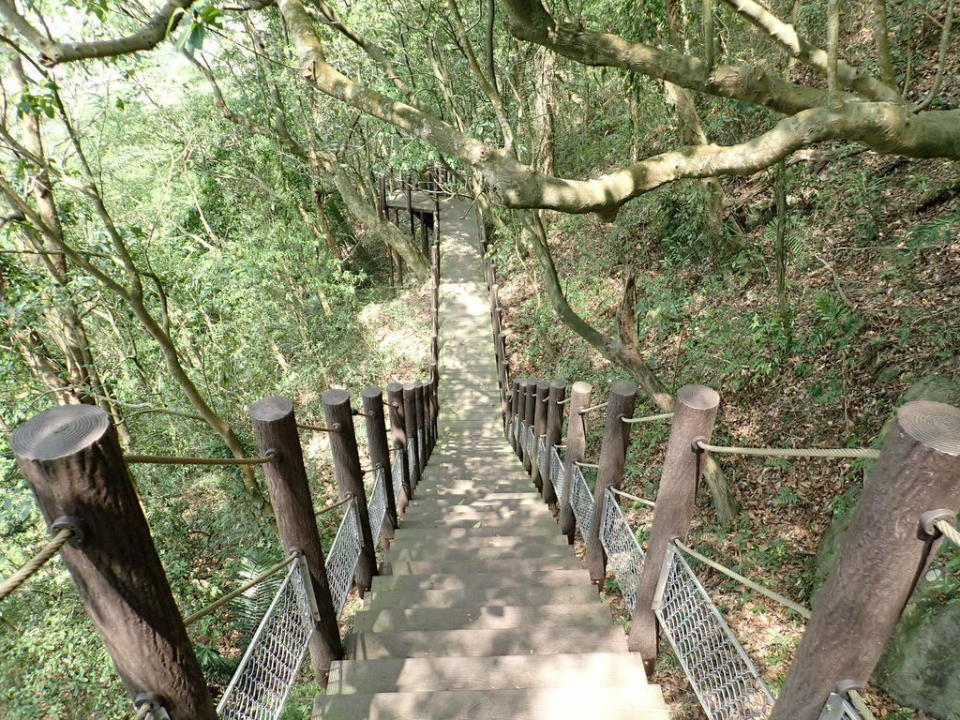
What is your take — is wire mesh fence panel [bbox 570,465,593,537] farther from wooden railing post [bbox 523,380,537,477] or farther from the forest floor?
wooden railing post [bbox 523,380,537,477]

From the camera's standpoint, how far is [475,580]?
360cm

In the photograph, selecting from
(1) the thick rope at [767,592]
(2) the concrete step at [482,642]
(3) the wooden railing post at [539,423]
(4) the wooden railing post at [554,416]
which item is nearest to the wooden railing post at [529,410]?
(3) the wooden railing post at [539,423]

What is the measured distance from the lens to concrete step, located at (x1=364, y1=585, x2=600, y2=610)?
326 centimetres

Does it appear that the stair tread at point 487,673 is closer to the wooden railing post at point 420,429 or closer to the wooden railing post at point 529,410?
the wooden railing post at point 529,410

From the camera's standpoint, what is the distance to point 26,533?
5.62 meters

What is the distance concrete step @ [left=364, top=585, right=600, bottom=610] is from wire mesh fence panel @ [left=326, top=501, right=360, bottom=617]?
290 mm

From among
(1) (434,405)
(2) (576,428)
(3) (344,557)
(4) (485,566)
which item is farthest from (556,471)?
(1) (434,405)

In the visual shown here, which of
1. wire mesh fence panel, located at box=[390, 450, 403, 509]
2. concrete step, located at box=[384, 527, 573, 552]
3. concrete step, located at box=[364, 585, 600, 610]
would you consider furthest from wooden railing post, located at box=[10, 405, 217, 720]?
wire mesh fence panel, located at box=[390, 450, 403, 509]

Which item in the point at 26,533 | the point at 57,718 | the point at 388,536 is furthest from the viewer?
the point at 26,533

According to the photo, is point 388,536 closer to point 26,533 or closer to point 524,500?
point 524,500

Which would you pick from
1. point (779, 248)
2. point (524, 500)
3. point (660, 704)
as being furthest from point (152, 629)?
point (779, 248)

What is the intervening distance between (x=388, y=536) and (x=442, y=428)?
6006 mm

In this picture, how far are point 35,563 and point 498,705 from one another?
6.33 ft

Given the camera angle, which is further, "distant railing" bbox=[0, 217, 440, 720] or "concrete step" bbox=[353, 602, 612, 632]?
"concrete step" bbox=[353, 602, 612, 632]
